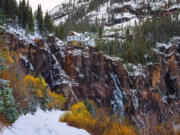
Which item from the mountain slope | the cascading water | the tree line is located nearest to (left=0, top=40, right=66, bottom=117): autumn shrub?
the tree line

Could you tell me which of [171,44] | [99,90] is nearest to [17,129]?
[99,90]

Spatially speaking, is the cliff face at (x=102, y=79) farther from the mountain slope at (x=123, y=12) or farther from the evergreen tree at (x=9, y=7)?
the mountain slope at (x=123, y=12)

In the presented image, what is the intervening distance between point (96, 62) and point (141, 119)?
2914 cm

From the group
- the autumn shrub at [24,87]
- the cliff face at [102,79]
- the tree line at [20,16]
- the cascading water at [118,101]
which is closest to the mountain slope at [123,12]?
the cliff face at [102,79]

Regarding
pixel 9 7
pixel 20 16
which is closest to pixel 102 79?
pixel 20 16

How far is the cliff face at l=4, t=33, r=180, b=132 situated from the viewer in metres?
58.9

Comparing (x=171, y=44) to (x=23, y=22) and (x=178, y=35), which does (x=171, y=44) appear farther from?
(x=23, y=22)

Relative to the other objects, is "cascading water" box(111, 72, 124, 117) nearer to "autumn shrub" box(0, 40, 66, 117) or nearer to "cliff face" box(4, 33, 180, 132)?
"cliff face" box(4, 33, 180, 132)

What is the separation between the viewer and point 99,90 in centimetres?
6950

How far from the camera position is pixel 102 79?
7244cm

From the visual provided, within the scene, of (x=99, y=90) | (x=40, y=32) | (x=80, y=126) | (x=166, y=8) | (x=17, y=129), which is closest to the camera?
(x=17, y=129)

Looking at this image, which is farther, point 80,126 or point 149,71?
point 149,71

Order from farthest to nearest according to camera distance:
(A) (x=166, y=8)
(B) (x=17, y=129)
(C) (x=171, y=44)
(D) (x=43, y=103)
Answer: (A) (x=166, y=8)
(C) (x=171, y=44)
(D) (x=43, y=103)
(B) (x=17, y=129)

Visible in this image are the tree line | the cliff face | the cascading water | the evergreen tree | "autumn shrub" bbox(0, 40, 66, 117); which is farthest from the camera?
the cascading water
